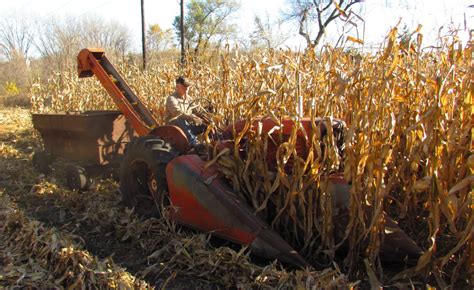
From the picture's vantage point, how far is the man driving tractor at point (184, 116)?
430 cm

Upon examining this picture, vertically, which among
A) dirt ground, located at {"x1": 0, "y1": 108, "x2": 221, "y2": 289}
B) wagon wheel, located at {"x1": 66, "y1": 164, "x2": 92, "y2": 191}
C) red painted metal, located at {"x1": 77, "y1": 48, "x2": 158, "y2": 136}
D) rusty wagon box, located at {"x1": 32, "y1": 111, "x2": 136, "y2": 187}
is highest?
red painted metal, located at {"x1": 77, "y1": 48, "x2": 158, "y2": 136}

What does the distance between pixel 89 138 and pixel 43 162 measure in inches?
49.0

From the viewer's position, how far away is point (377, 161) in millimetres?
2703

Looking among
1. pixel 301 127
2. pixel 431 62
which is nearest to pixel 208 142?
pixel 301 127

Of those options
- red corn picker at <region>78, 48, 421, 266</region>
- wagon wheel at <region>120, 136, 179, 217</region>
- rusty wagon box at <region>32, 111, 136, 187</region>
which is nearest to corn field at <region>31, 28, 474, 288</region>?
red corn picker at <region>78, 48, 421, 266</region>

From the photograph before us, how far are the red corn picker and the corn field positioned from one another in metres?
0.11

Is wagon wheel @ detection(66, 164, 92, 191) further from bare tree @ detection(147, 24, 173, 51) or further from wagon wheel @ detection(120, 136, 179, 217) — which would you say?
bare tree @ detection(147, 24, 173, 51)

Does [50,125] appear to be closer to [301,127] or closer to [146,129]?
[146,129]

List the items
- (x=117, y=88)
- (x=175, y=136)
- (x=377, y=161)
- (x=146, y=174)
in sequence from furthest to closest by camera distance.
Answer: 1. (x=117, y=88)
2. (x=146, y=174)
3. (x=175, y=136)
4. (x=377, y=161)

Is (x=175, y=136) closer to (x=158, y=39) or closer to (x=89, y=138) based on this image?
(x=89, y=138)

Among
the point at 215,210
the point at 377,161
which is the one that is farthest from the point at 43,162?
the point at 377,161

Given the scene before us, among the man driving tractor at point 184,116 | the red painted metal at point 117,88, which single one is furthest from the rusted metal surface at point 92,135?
the man driving tractor at point 184,116

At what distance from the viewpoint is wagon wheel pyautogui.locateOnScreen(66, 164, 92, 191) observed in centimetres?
522

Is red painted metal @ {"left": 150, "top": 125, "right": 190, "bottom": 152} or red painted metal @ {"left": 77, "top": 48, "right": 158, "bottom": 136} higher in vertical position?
red painted metal @ {"left": 77, "top": 48, "right": 158, "bottom": 136}
